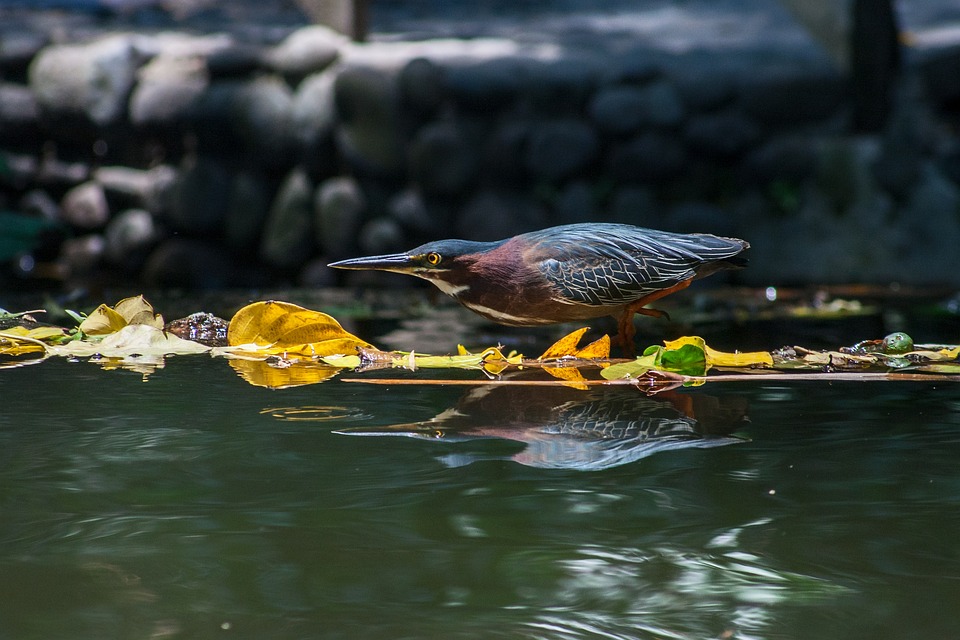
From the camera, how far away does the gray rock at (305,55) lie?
6.53 m

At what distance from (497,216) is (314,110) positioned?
1287 millimetres

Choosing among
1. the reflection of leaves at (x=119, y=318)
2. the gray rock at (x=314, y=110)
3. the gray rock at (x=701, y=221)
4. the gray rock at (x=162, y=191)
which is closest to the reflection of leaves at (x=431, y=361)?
the reflection of leaves at (x=119, y=318)

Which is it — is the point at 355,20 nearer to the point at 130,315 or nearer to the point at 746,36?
the point at 746,36

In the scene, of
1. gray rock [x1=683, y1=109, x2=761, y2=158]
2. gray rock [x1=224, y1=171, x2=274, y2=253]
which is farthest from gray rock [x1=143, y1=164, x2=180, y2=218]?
gray rock [x1=683, y1=109, x2=761, y2=158]

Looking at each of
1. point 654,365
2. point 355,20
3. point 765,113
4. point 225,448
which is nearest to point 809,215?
point 765,113

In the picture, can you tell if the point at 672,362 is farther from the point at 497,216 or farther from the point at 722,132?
the point at 722,132

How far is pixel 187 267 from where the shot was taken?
666cm

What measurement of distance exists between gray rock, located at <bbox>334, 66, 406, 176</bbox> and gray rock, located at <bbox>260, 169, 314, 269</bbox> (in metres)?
0.41

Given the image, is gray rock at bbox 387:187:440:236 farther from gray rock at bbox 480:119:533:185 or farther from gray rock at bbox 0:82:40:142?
gray rock at bbox 0:82:40:142

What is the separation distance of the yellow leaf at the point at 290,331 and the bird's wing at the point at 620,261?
21.2 inches

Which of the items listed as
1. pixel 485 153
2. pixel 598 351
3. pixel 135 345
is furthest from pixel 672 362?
pixel 485 153

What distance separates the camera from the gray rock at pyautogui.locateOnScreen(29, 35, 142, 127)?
6.74 meters

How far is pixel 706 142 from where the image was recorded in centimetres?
615

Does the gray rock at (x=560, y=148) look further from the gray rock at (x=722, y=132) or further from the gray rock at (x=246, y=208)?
the gray rock at (x=246, y=208)
